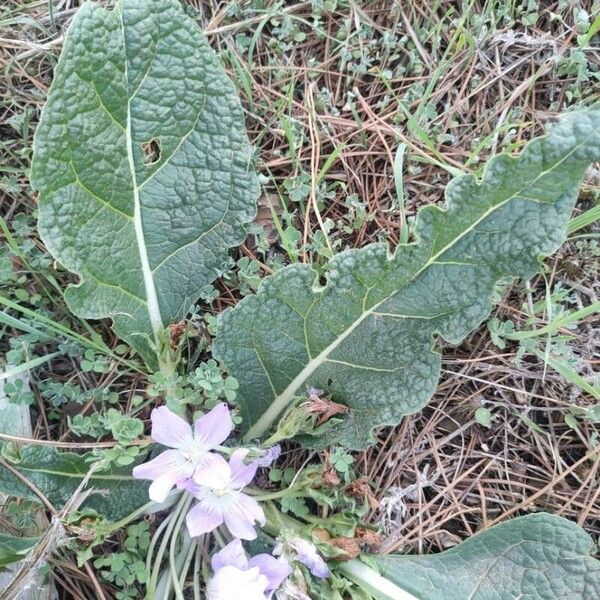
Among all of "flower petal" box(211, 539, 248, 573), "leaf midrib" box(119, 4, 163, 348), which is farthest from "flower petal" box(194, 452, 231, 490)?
"leaf midrib" box(119, 4, 163, 348)

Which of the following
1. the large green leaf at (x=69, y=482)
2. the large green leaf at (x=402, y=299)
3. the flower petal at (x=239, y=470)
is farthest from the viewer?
the large green leaf at (x=69, y=482)

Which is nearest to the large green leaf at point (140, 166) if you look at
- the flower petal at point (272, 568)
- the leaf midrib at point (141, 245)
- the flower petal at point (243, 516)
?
the leaf midrib at point (141, 245)

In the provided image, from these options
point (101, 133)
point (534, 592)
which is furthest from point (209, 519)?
point (101, 133)

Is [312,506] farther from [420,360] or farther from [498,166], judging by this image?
[498,166]

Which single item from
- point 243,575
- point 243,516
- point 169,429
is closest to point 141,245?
point 169,429

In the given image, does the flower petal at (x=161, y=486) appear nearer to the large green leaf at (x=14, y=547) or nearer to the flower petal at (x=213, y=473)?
the flower petal at (x=213, y=473)

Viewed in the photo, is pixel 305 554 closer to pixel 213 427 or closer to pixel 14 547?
pixel 213 427
